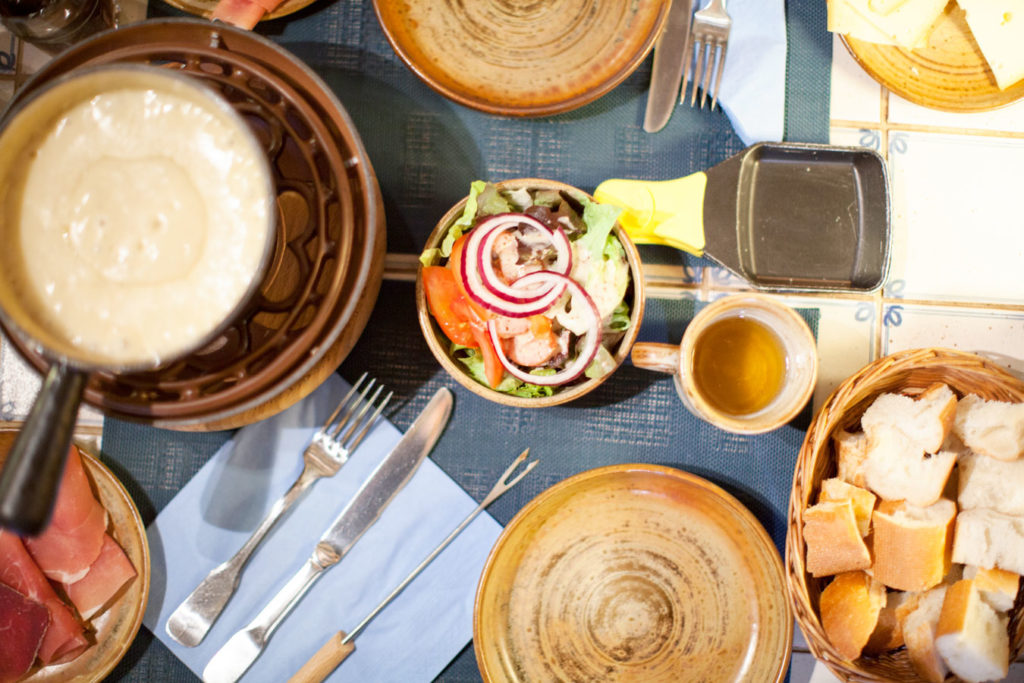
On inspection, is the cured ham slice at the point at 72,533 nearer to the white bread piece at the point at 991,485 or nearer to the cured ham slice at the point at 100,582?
the cured ham slice at the point at 100,582

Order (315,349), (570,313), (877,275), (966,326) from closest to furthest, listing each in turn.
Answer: (315,349) < (570,313) < (877,275) < (966,326)

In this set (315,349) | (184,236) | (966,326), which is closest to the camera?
(184,236)

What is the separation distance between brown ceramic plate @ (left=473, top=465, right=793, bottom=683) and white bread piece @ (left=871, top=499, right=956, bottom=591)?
0.20m

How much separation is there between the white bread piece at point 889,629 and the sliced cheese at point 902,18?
113cm

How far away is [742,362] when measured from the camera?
1.44 metres

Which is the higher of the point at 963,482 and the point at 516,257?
the point at 516,257

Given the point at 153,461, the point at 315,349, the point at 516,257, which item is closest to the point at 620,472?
the point at 516,257

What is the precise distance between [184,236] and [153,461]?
656 mm

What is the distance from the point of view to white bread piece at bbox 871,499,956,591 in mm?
1267

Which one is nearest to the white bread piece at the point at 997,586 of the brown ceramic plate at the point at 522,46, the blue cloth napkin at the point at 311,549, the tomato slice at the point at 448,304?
the blue cloth napkin at the point at 311,549

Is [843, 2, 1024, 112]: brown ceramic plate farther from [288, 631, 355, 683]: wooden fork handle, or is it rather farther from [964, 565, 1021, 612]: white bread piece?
[288, 631, 355, 683]: wooden fork handle

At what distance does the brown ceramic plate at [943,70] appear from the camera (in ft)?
4.71

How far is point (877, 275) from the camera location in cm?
142

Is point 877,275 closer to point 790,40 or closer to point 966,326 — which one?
point 966,326
